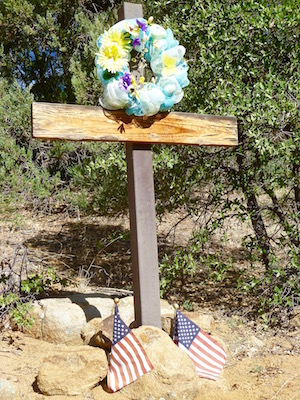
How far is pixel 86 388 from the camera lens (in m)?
3.06

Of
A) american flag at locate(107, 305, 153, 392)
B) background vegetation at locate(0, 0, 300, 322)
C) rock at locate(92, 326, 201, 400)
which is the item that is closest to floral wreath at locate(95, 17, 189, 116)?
background vegetation at locate(0, 0, 300, 322)

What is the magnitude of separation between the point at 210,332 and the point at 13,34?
6563 mm

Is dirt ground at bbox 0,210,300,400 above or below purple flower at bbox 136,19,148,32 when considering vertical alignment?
below

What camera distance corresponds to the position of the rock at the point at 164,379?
9.71ft

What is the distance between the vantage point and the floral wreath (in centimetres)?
328

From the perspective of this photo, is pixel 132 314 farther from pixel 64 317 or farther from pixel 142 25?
pixel 142 25

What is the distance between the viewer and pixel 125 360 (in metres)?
3.08

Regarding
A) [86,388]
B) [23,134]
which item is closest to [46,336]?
[86,388]

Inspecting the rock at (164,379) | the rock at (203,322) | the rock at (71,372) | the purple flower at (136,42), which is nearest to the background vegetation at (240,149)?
the rock at (203,322)

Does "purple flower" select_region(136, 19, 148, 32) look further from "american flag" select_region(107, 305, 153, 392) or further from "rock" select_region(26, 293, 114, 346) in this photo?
"rock" select_region(26, 293, 114, 346)

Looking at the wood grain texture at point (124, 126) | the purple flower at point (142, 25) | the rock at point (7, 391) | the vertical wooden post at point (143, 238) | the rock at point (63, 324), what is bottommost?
the rock at point (63, 324)

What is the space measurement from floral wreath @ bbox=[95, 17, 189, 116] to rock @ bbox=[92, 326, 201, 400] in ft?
5.15

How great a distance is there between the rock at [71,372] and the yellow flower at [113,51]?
1876 millimetres

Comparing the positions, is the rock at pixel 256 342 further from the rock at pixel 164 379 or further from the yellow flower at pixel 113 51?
the yellow flower at pixel 113 51
